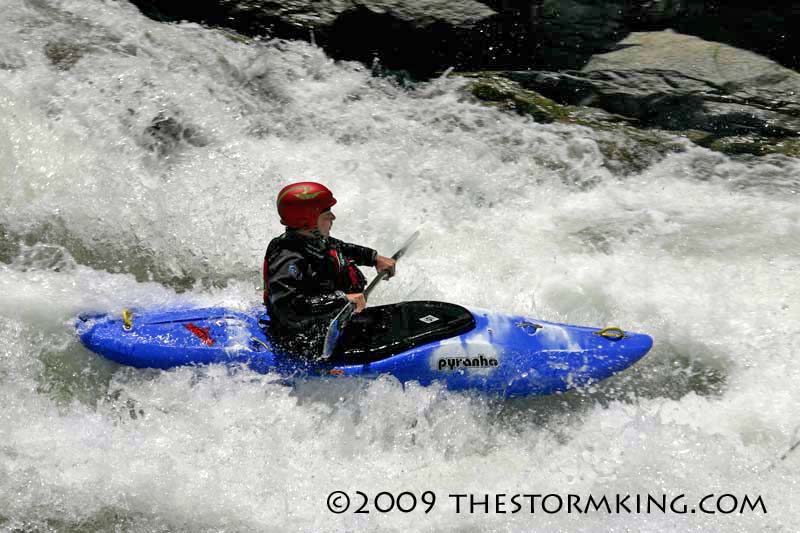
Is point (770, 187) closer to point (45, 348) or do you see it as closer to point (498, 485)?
point (498, 485)

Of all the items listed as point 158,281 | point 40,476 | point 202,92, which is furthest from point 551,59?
point 40,476

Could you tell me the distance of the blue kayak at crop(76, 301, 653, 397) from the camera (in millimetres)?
3943

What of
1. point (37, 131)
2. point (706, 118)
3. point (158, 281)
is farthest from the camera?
point (706, 118)

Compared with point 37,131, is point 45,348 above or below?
below

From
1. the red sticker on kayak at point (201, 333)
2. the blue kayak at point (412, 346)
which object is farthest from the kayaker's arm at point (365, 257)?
the red sticker on kayak at point (201, 333)

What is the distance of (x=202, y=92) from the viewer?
7.11 metres

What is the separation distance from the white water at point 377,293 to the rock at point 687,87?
47 cm

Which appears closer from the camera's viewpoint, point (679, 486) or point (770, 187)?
point (679, 486)

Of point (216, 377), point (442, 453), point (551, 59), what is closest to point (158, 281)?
point (216, 377)

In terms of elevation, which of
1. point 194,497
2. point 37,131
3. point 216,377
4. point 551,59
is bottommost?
point 194,497

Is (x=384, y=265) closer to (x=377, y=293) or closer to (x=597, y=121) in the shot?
(x=377, y=293)

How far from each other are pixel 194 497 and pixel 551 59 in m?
5.66

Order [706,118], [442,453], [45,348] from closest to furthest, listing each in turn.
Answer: [442,453], [45,348], [706,118]

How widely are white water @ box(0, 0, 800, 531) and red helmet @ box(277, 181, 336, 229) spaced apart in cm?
90
